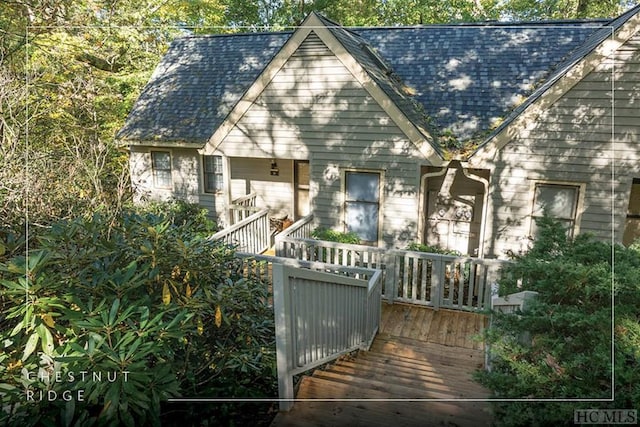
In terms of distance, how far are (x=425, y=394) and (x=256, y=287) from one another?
80.7 inches

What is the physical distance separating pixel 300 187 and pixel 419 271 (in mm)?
5013

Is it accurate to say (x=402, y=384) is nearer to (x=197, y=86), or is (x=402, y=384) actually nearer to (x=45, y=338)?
(x=45, y=338)

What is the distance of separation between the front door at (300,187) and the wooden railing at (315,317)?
615 centimetres

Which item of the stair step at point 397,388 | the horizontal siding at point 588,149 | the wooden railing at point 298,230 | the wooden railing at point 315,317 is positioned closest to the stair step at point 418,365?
the wooden railing at point 315,317

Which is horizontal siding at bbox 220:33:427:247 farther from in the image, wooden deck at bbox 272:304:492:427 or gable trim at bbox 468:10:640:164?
wooden deck at bbox 272:304:492:427

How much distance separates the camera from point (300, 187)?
11.9m

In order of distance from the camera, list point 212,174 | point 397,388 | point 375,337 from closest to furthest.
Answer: point 397,388 → point 375,337 → point 212,174

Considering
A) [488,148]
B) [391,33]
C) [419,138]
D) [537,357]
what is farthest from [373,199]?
[537,357]

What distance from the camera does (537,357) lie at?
2.90 metres

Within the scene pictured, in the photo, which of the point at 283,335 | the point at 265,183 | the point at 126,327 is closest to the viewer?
the point at 126,327

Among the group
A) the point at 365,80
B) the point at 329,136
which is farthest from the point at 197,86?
the point at 365,80

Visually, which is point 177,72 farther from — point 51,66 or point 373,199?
point 373,199

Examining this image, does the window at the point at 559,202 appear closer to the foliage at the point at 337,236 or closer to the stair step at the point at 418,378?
the foliage at the point at 337,236

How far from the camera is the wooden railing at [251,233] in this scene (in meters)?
8.73
